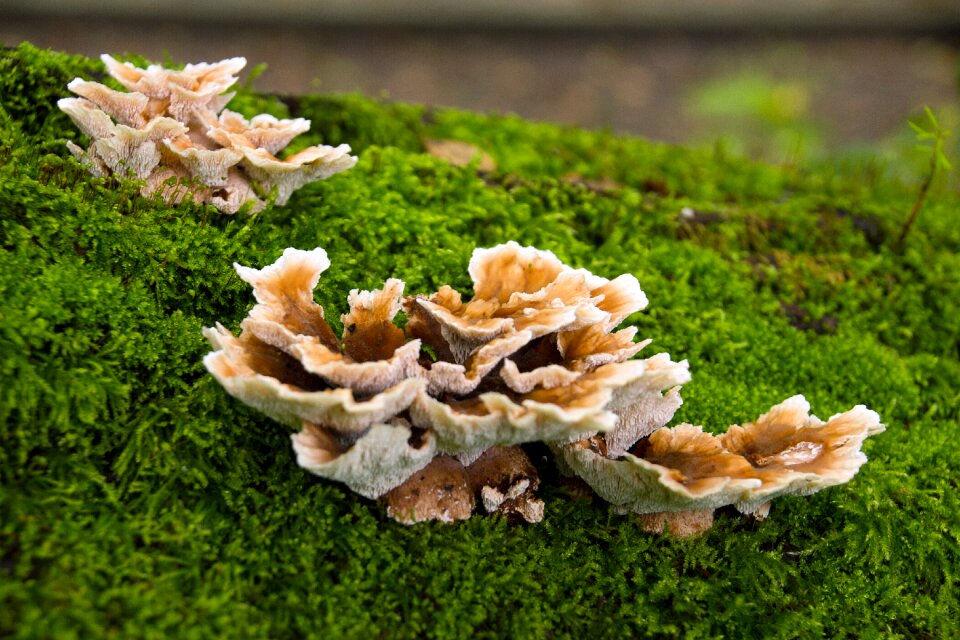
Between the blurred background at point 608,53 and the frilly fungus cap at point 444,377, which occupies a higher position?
the frilly fungus cap at point 444,377

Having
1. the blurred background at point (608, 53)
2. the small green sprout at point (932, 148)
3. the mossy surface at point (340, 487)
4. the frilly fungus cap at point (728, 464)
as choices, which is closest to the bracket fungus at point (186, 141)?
the mossy surface at point (340, 487)

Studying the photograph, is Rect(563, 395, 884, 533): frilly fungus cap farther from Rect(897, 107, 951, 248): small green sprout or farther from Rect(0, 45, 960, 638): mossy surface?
Rect(897, 107, 951, 248): small green sprout

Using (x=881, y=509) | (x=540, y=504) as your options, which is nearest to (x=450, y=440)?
(x=540, y=504)

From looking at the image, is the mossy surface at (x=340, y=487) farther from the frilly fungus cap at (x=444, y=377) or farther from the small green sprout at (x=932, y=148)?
the small green sprout at (x=932, y=148)

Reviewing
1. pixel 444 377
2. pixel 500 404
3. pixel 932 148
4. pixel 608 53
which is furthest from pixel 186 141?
pixel 608 53

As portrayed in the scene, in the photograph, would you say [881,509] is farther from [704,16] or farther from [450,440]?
[704,16]
